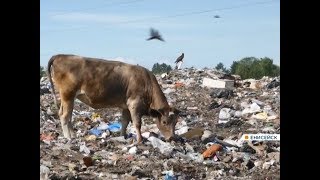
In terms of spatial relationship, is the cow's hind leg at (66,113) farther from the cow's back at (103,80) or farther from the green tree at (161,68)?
the green tree at (161,68)

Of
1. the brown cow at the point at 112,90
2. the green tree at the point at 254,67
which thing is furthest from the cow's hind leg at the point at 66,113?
the green tree at the point at 254,67

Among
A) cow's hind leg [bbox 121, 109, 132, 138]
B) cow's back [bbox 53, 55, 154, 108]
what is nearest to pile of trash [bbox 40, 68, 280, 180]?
cow's hind leg [bbox 121, 109, 132, 138]

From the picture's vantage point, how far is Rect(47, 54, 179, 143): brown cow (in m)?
5.43

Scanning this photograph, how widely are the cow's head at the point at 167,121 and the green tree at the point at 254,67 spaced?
78 centimetres

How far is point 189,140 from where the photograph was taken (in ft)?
16.8

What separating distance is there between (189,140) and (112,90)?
1.14 m

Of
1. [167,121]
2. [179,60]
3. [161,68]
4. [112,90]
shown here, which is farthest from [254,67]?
[112,90]

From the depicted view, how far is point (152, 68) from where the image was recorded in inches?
203

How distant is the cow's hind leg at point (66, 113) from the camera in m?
5.25

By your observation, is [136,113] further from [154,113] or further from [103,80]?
[103,80]

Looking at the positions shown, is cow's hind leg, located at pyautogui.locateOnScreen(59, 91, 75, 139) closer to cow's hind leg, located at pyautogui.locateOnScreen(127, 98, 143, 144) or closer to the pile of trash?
the pile of trash

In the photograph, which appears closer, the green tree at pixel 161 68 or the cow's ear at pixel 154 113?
the green tree at pixel 161 68
